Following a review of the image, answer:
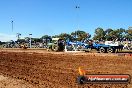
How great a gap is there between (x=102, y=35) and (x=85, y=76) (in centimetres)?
8125

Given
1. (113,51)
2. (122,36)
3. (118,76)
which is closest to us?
(118,76)

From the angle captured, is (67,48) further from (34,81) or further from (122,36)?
(122,36)

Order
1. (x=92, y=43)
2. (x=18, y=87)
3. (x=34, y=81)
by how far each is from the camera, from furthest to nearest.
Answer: (x=92, y=43), (x=34, y=81), (x=18, y=87)

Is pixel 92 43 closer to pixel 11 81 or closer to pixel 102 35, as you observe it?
pixel 11 81

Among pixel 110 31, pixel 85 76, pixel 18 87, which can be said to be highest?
pixel 110 31

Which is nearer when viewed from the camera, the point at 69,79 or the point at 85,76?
the point at 85,76

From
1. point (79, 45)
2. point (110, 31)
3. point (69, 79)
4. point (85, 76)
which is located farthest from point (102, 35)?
point (85, 76)

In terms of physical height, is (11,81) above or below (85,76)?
below

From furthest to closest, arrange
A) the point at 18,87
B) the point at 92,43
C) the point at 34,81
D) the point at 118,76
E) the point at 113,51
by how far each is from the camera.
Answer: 1. the point at 92,43
2. the point at 113,51
3. the point at 34,81
4. the point at 18,87
5. the point at 118,76

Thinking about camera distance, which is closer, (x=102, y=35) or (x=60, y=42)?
(x=60, y=42)

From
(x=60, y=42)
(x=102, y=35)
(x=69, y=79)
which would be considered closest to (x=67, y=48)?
(x=60, y=42)

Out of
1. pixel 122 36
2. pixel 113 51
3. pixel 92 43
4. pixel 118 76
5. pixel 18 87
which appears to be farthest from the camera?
pixel 122 36

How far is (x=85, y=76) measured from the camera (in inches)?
239

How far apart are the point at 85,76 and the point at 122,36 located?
268 feet
